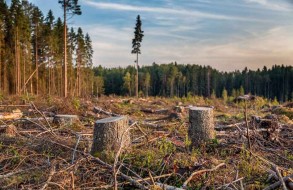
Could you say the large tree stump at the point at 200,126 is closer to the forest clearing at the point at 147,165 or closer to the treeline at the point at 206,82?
the forest clearing at the point at 147,165

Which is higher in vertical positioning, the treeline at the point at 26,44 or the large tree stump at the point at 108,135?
the treeline at the point at 26,44

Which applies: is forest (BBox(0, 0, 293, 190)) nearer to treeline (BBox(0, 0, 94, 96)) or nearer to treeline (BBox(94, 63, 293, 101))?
treeline (BBox(0, 0, 94, 96))

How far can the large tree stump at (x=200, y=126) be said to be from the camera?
695 centimetres

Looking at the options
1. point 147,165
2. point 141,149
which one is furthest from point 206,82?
point 147,165

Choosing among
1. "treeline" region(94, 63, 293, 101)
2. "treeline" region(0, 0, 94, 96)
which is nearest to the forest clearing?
"treeline" region(0, 0, 94, 96)

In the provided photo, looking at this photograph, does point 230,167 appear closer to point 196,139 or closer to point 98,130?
point 196,139

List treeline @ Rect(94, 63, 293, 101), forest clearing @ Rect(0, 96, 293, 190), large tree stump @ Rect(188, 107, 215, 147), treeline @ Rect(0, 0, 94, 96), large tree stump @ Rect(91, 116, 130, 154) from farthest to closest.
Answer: treeline @ Rect(94, 63, 293, 101)
treeline @ Rect(0, 0, 94, 96)
large tree stump @ Rect(188, 107, 215, 147)
large tree stump @ Rect(91, 116, 130, 154)
forest clearing @ Rect(0, 96, 293, 190)

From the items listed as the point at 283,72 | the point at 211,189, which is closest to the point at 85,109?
the point at 211,189

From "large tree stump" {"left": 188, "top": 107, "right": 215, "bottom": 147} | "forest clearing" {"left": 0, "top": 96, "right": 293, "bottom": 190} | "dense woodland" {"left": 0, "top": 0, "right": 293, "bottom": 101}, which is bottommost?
"forest clearing" {"left": 0, "top": 96, "right": 293, "bottom": 190}

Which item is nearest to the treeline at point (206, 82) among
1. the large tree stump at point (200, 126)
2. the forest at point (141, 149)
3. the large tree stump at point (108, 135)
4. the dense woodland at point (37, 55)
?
the dense woodland at point (37, 55)

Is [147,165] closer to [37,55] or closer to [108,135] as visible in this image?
[108,135]

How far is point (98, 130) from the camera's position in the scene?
565 cm

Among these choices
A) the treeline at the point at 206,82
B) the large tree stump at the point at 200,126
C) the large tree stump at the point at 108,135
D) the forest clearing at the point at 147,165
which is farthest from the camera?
the treeline at the point at 206,82

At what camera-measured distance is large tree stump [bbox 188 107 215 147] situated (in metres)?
6.95
